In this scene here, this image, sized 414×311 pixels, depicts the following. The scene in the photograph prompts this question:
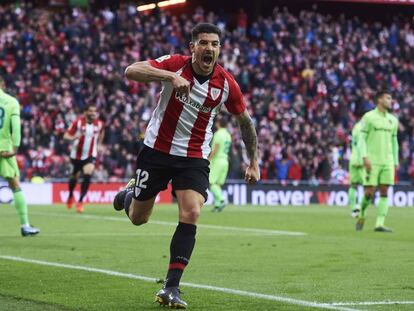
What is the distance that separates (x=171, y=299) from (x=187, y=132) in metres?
1.45

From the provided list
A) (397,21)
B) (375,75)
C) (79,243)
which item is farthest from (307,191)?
(79,243)

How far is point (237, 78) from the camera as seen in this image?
38531mm

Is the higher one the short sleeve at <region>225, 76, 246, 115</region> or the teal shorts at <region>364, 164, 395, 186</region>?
the short sleeve at <region>225, 76, 246, 115</region>

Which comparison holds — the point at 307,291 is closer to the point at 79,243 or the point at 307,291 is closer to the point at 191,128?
the point at 191,128

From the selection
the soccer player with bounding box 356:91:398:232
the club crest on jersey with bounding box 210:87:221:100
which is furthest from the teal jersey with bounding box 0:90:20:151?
the club crest on jersey with bounding box 210:87:221:100

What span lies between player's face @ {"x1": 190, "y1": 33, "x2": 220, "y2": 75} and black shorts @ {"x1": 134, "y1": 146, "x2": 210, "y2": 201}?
2.58ft

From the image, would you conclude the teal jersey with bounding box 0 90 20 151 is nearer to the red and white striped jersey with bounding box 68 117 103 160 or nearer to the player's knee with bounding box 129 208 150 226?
the player's knee with bounding box 129 208 150 226

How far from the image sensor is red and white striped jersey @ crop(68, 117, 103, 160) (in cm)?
2400

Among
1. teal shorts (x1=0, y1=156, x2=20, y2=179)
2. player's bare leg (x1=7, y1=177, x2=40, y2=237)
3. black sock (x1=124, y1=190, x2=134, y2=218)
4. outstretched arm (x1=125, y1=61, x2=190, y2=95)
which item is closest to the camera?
outstretched arm (x1=125, y1=61, x2=190, y2=95)

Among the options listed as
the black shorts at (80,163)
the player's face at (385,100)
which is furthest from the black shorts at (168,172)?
the black shorts at (80,163)

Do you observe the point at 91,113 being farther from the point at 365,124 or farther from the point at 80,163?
the point at 365,124

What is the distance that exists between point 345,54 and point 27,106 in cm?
1417

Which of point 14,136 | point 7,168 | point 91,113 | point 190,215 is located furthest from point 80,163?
point 190,215

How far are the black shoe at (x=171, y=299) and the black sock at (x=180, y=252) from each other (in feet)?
0.22
